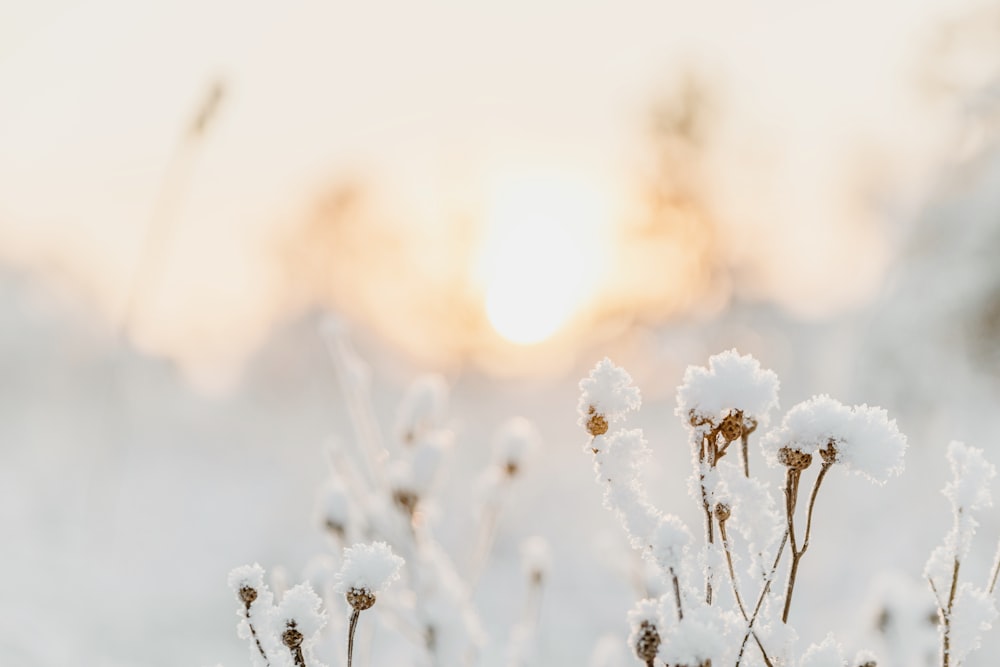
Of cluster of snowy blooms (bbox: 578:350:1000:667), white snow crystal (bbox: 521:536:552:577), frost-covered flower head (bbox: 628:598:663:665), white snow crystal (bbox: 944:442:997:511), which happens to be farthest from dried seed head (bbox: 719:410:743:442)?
white snow crystal (bbox: 521:536:552:577)

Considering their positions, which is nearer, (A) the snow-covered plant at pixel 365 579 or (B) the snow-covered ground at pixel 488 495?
(A) the snow-covered plant at pixel 365 579

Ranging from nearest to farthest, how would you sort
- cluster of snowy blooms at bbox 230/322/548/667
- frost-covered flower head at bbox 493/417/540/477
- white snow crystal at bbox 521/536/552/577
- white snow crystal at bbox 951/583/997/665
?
white snow crystal at bbox 951/583/997/665, cluster of snowy blooms at bbox 230/322/548/667, frost-covered flower head at bbox 493/417/540/477, white snow crystal at bbox 521/536/552/577

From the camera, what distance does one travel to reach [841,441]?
104 cm

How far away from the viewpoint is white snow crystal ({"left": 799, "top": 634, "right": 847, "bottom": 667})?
3.56 feet

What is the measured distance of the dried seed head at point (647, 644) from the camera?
94cm

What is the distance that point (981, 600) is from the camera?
123 centimetres

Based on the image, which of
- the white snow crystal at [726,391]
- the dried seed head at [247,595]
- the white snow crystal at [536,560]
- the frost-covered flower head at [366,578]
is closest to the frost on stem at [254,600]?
the dried seed head at [247,595]

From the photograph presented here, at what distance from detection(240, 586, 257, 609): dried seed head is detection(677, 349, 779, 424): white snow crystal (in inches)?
25.2

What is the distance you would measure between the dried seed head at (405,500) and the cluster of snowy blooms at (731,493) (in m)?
1.02

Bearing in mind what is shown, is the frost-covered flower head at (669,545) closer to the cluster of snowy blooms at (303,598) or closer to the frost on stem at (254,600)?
the cluster of snowy blooms at (303,598)

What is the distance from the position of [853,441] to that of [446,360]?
1565 cm

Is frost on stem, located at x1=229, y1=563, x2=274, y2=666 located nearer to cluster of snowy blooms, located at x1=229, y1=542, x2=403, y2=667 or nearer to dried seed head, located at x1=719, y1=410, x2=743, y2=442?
cluster of snowy blooms, located at x1=229, y1=542, x2=403, y2=667

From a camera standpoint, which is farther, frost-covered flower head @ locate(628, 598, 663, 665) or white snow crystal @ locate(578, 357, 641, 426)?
white snow crystal @ locate(578, 357, 641, 426)

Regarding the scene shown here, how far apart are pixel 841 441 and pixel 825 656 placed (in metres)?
0.31
